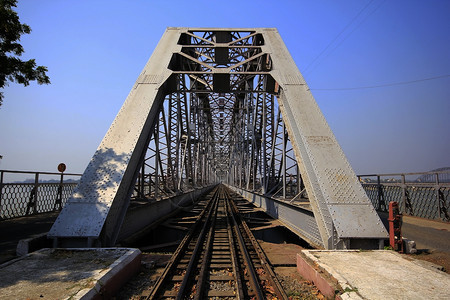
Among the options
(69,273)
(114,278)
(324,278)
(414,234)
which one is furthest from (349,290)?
(414,234)

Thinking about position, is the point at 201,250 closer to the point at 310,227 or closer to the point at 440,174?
the point at 310,227

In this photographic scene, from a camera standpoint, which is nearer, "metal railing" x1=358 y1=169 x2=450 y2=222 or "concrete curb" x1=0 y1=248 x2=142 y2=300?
"concrete curb" x1=0 y1=248 x2=142 y2=300

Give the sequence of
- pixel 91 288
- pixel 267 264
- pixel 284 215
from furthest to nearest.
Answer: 1. pixel 284 215
2. pixel 267 264
3. pixel 91 288

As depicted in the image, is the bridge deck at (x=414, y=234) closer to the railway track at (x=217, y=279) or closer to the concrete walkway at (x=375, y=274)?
the concrete walkway at (x=375, y=274)

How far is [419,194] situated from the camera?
388 inches

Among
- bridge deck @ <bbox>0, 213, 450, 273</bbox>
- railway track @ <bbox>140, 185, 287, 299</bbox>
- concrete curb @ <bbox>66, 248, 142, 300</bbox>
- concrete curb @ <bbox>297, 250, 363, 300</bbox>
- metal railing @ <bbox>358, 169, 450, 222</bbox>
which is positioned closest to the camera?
concrete curb @ <bbox>66, 248, 142, 300</bbox>

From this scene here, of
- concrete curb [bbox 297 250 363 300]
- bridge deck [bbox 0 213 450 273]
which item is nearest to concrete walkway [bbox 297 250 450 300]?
concrete curb [bbox 297 250 363 300]

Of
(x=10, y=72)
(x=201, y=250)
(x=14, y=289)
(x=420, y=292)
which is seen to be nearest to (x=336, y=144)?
(x=420, y=292)

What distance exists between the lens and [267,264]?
5.44 m

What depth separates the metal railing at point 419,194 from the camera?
8.87m

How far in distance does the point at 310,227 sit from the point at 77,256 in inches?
215

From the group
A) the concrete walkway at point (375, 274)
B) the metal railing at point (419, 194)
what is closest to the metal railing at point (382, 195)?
the metal railing at point (419, 194)

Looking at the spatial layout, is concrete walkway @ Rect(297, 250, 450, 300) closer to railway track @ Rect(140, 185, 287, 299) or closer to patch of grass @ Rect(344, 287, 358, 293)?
patch of grass @ Rect(344, 287, 358, 293)

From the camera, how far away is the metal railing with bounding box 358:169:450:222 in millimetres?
8867
